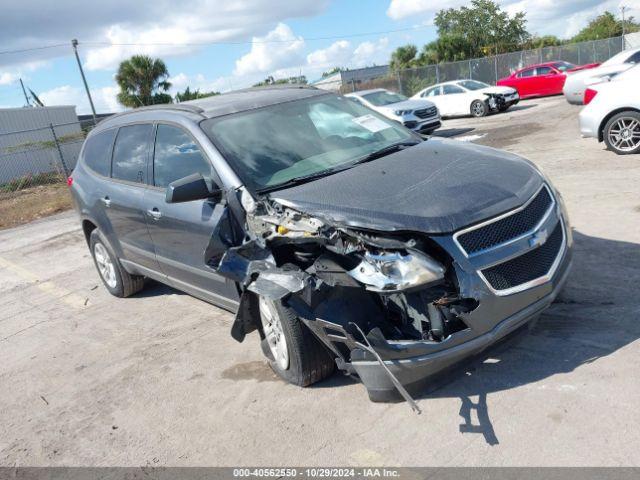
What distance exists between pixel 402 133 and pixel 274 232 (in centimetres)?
179

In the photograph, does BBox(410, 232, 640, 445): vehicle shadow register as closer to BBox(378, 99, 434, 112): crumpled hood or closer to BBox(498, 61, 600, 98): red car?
BBox(378, 99, 434, 112): crumpled hood

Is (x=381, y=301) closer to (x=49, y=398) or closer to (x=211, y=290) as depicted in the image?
(x=211, y=290)

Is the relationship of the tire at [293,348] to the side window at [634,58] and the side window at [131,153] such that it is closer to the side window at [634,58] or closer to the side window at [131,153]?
the side window at [131,153]

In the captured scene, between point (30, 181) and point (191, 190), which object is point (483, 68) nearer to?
point (30, 181)

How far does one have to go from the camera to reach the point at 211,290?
444 cm

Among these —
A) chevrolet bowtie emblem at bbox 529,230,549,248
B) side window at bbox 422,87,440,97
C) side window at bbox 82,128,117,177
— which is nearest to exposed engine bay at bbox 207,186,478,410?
chevrolet bowtie emblem at bbox 529,230,549,248

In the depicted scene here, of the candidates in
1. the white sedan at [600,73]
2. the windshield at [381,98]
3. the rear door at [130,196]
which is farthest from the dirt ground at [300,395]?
the windshield at [381,98]

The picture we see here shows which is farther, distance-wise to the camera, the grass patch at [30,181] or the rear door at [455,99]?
the rear door at [455,99]

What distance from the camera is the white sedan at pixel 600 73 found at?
14780mm

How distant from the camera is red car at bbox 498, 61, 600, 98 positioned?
2302 centimetres

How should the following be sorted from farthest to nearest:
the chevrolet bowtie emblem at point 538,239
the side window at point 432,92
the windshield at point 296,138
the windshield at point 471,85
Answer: the side window at point 432,92, the windshield at point 471,85, the windshield at point 296,138, the chevrolet bowtie emblem at point 538,239

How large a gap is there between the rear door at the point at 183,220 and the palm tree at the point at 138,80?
93.9 ft

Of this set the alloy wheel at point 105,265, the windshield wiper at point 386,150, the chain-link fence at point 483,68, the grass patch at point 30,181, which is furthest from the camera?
the chain-link fence at point 483,68

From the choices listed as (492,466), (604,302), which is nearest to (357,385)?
(492,466)
